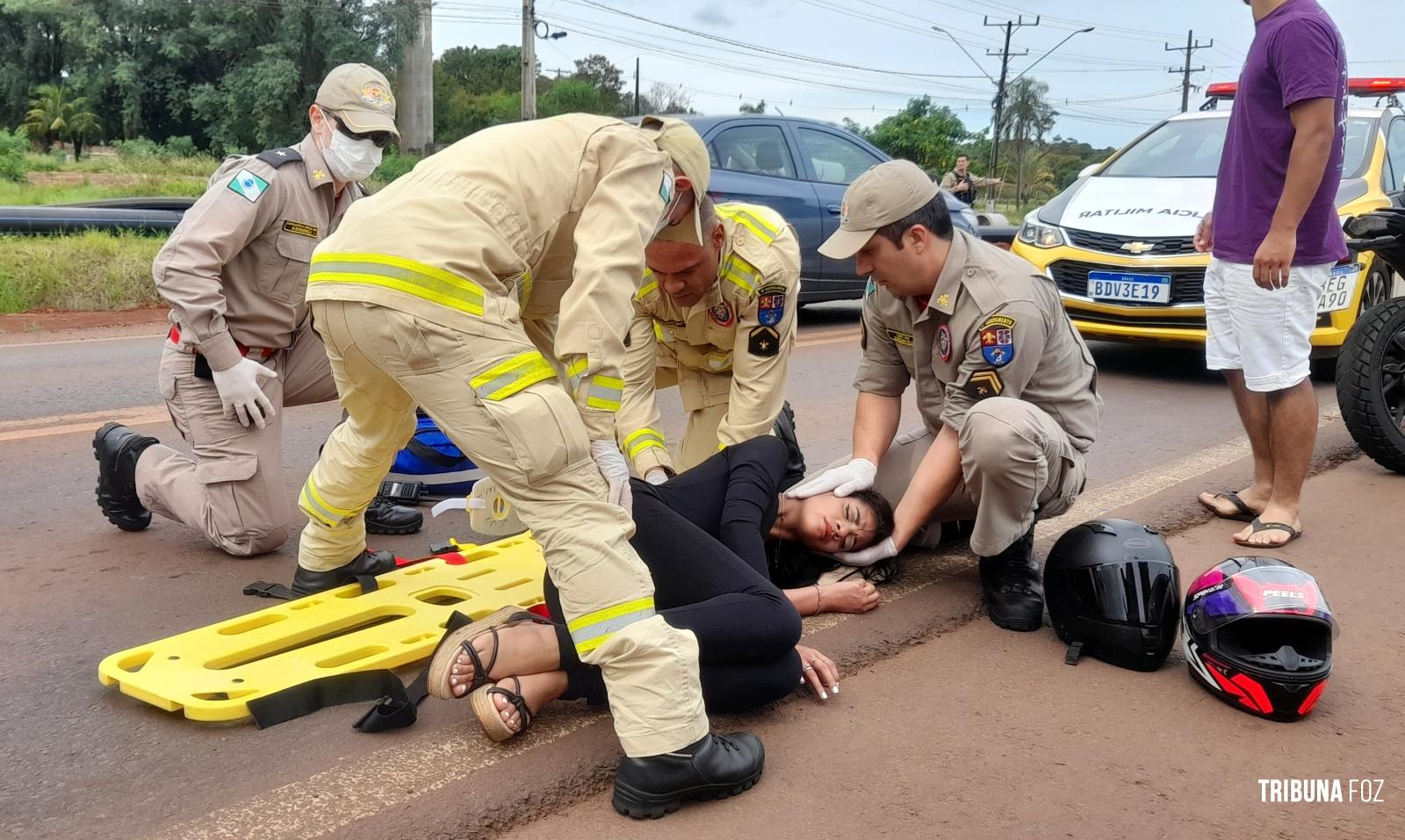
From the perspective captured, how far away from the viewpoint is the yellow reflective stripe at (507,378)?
8.53ft

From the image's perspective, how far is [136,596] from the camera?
3.87 metres

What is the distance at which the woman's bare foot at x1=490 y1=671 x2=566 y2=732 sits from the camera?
2.77 meters

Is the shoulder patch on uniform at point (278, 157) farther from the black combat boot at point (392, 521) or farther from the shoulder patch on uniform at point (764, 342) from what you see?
the shoulder patch on uniform at point (764, 342)

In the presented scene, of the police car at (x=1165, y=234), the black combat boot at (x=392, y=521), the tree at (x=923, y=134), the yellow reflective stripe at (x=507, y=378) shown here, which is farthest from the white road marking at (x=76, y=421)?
the tree at (x=923, y=134)

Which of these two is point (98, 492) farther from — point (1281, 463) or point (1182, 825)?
point (1281, 463)

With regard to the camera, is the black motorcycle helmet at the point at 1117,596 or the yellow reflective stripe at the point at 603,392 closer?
the yellow reflective stripe at the point at 603,392

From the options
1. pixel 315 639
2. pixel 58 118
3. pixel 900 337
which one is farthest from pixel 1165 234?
pixel 58 118

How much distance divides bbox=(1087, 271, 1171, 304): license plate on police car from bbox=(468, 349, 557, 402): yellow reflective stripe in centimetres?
585

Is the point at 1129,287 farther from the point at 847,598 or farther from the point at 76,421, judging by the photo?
the point at 76,421

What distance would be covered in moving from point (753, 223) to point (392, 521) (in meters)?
1.84

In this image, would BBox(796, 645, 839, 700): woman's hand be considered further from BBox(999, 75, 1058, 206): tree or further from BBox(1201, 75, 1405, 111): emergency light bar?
BBox(999, 75, 1058, 206): tree

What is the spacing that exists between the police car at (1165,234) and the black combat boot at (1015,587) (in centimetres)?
424

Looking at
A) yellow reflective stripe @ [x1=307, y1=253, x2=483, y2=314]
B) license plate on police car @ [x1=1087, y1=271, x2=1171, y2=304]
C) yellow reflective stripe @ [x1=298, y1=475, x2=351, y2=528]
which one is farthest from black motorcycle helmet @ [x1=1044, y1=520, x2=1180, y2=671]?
license plate on police car @ [x1=1087, y1=271, x2=1171, y2=304]

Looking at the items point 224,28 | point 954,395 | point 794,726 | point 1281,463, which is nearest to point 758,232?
point 954,395
